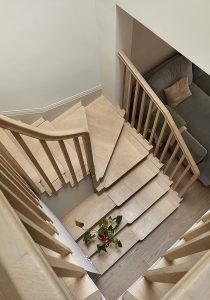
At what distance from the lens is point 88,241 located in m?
3.14

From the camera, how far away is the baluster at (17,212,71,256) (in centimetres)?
117

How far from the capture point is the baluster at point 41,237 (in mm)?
1168

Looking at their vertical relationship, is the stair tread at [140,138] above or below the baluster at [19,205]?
above

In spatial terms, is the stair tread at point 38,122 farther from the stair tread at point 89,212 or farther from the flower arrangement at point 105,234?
the flower arrangement at point 105,234

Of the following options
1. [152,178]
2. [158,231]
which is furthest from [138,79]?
[158,231]

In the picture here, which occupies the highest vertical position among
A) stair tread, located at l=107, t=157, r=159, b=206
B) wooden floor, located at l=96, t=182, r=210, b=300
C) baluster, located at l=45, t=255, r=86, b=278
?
stair tread, located at l=107, t=157, r=159, b=206

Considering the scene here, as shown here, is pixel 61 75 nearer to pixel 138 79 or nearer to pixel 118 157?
pixel 138 79

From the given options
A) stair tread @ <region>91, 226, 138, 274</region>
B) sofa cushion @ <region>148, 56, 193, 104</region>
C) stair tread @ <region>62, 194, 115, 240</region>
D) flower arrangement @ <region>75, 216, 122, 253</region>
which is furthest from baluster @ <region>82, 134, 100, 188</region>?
sofa cushion @ <region>148, 56, 193, 104</region>

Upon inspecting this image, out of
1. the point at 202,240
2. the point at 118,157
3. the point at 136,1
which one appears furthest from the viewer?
the point at 118,157

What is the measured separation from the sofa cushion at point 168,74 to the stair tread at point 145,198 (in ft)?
3.84

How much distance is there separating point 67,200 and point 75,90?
1.31 meters

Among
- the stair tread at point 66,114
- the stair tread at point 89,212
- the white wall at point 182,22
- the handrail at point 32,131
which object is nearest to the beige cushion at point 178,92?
the stair tread at point 66,114

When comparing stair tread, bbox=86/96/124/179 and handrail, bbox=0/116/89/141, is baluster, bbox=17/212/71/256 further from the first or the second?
stair tread, bbox=86/96/124/179

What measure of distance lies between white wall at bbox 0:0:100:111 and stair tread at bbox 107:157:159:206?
1209 mm
